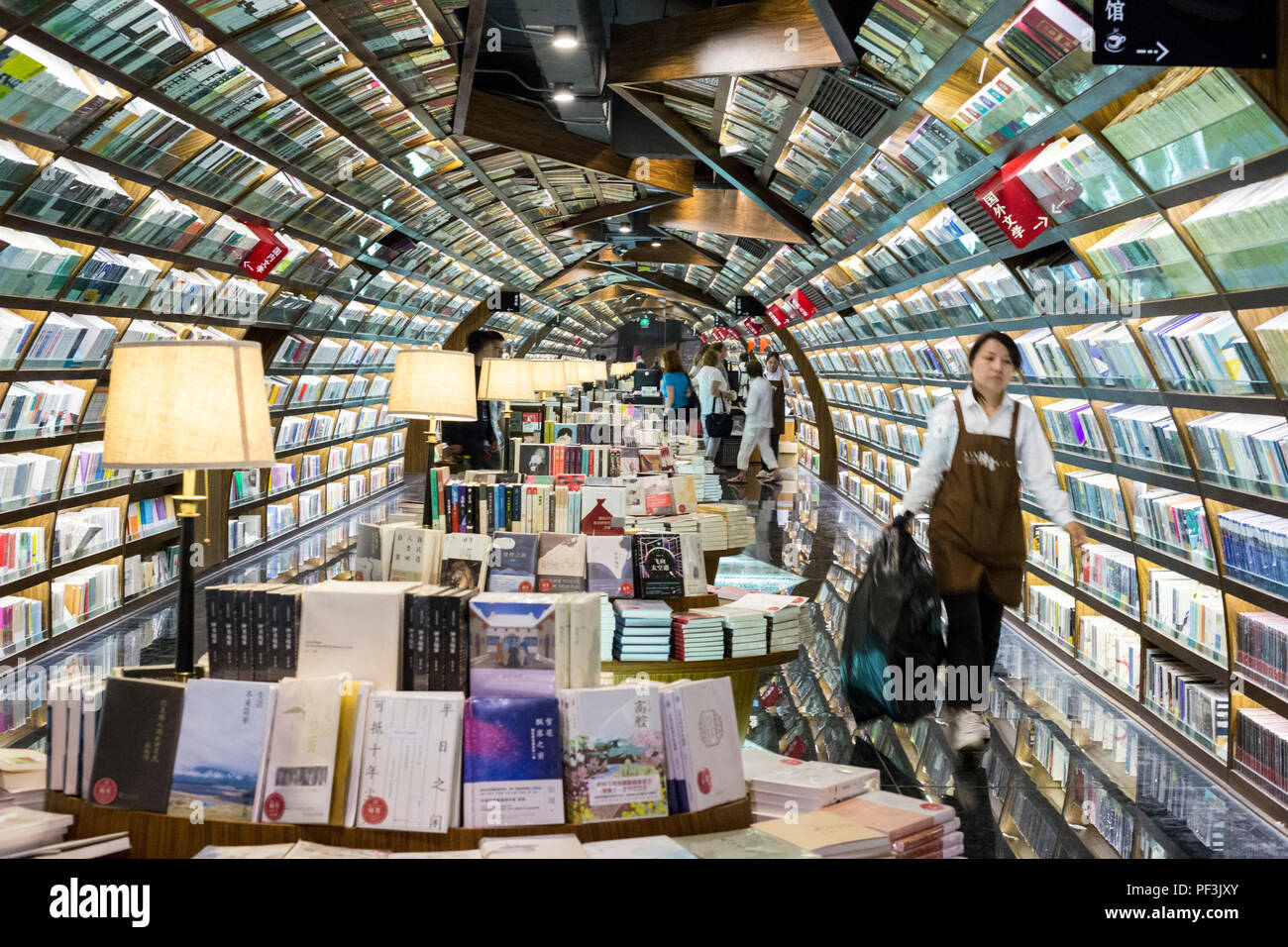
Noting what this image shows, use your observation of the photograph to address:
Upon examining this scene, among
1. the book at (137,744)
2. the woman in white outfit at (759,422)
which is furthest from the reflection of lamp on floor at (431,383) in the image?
the woman in white outfit at (759,422)

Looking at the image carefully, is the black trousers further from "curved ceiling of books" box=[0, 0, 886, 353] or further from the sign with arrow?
"curved ceiling of books" box=[0, 0, 886, 353]

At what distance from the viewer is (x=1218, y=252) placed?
14.8 ft

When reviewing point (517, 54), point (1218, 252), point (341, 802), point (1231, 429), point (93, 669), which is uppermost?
point (517, 54)

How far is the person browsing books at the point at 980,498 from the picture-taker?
471cm

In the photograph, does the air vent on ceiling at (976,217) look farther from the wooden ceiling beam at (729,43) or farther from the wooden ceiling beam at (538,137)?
the wooden ceiling beam at (538,137)

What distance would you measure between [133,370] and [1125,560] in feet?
18.0

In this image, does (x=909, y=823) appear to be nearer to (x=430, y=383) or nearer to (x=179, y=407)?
(x=179, y=407)

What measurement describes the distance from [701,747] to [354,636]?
921 millimetres

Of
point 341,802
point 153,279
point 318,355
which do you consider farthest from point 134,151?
point 318,355

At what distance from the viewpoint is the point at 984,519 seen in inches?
185

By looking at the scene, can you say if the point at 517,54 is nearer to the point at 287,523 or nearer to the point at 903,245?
the point at 903,245

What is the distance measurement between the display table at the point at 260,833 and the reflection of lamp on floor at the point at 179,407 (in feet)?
1.28

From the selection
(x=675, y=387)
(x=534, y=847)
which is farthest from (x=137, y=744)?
(x=675, y=387)

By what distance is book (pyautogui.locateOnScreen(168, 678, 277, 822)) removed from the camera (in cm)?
257
